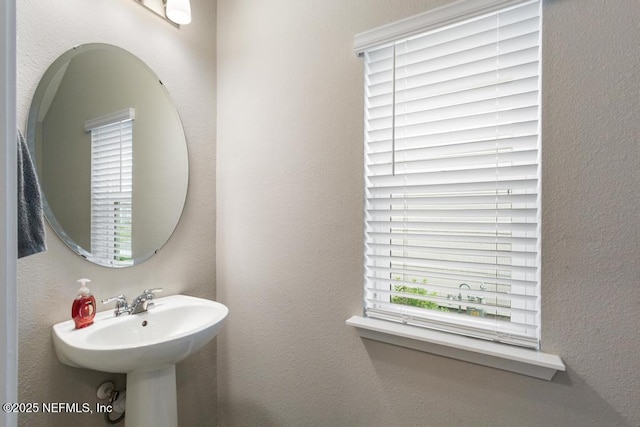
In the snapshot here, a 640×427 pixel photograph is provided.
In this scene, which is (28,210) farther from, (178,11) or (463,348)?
(463,348)

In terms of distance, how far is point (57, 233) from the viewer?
1.08 m

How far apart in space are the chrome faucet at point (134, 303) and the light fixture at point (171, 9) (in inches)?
47.1

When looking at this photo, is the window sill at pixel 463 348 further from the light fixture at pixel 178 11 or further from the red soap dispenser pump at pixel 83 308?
the light fixture at pixel 178 11

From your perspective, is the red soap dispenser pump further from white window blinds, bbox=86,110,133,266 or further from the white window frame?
the white window frame

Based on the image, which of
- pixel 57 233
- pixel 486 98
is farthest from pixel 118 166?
pixel 486 98

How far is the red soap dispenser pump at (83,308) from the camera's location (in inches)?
41.5

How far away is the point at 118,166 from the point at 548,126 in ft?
5.17

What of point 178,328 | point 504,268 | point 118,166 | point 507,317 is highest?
point 118,166

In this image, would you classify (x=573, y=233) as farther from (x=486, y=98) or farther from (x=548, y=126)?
(x=486, y=98)

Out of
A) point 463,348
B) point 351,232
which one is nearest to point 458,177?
point 351,232

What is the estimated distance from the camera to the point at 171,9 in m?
1.32

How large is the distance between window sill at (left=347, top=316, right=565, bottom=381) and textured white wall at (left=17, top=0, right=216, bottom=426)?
2.90 ft

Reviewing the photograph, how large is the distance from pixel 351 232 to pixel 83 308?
Result: 100cm

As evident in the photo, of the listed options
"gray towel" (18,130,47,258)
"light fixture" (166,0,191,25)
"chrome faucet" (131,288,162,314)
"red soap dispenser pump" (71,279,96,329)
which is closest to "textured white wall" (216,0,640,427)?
"light fixture" (166,0,191,25)
